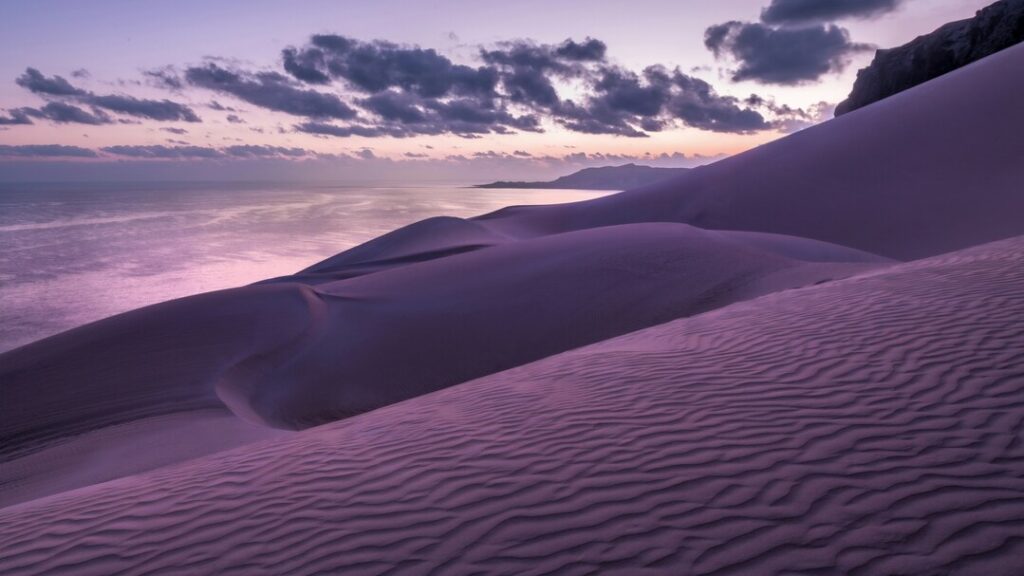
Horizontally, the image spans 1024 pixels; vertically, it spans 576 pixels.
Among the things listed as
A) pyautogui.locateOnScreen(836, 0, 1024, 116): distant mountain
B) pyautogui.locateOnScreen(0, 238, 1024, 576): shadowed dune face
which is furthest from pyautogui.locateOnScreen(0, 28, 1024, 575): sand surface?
Result: pyautogui.locateOnScreen(836, 0, 1024, 116): distant mountain

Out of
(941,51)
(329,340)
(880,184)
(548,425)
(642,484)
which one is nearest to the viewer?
(642,484)

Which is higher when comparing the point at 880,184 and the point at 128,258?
the point at 128,258

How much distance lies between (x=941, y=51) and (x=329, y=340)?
3375cm

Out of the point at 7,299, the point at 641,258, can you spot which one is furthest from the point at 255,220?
the point at 641,258

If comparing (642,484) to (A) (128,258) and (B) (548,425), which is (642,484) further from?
(A) (128,258)

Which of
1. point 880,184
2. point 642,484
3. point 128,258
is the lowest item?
point 642,484

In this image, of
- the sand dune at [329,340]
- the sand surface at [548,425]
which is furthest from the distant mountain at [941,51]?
the sand surface at [548,425]

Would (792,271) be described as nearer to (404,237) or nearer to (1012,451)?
(1012,451)

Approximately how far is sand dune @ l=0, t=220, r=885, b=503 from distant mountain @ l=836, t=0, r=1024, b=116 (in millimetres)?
22590

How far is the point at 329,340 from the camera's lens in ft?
26.2

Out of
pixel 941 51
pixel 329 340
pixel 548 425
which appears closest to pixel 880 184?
pixel 329 340

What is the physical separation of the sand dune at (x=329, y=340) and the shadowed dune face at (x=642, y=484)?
1.91m

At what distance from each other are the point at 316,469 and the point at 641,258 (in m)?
7.50

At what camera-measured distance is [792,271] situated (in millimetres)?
8555
